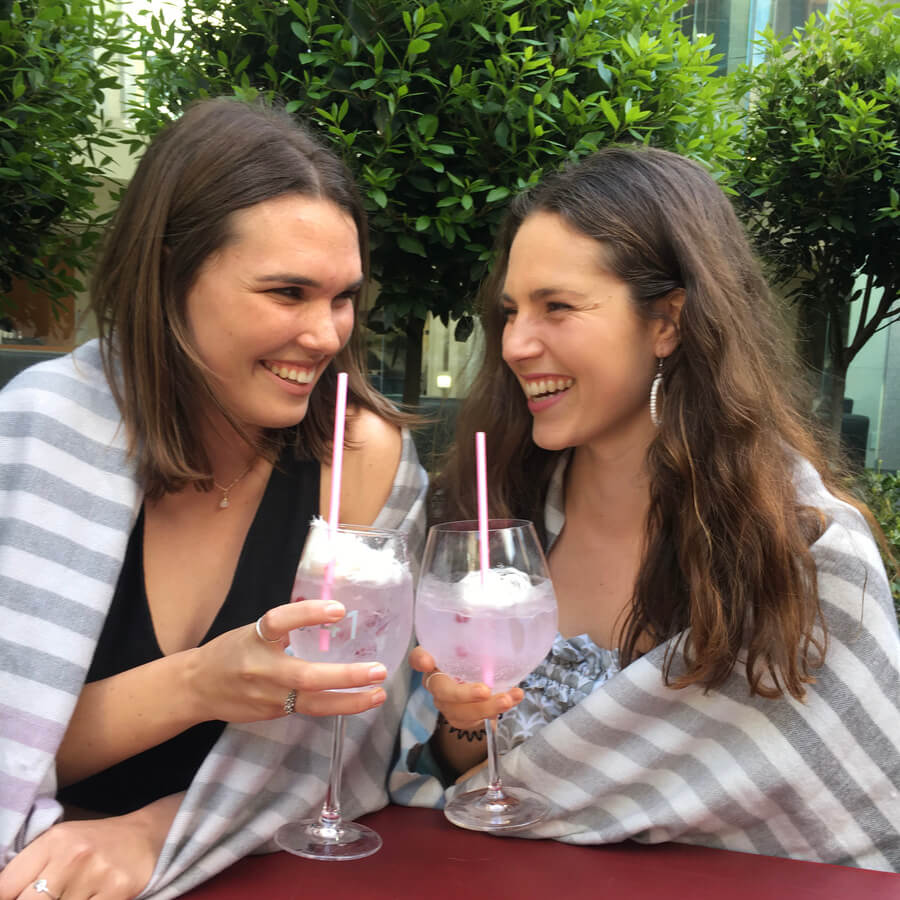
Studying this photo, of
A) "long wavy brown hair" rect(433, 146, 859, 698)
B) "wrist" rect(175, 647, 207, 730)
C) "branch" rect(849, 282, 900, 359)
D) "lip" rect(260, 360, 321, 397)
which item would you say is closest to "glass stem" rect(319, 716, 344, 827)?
"wrist" rect(175, 647, 207, 730)

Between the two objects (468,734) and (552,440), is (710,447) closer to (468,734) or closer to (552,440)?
(552,440)

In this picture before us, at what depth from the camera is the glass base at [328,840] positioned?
1.40 m

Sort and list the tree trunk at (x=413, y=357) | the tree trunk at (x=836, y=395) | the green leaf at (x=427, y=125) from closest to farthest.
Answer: the green leaf at (x=427, y=125) < the tree trunk at (x=413, y=357) < the tree trunk at (x=836, y=395)

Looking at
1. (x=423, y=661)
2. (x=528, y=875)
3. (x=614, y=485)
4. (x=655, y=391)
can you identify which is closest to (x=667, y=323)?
(x=655, y=391)

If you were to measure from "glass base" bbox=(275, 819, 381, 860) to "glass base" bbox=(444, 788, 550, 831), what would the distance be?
0.48 ft

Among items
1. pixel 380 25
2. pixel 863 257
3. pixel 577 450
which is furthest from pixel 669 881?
pixel 863 257

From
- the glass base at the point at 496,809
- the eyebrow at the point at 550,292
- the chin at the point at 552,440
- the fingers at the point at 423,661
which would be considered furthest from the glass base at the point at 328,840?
the eyebrow at the point at 550,292

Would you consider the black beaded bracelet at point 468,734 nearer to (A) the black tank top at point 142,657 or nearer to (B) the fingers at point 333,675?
(A) the black tank top at point 142,657

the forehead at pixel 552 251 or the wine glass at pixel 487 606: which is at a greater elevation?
the forehead at pixel 552 251

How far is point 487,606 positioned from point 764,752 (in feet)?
2.02

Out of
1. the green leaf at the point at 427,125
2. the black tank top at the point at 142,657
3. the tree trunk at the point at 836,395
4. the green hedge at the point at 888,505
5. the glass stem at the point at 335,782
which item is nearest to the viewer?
the glass stem at the point at 335,782

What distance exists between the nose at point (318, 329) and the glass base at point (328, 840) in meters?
0.86

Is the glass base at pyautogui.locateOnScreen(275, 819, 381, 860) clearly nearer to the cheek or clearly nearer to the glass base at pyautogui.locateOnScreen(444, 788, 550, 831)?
the glass base at pyautogui.locateOnScreen(444, 788, 550, 831)

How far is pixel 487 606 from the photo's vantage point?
1389 millimetres
